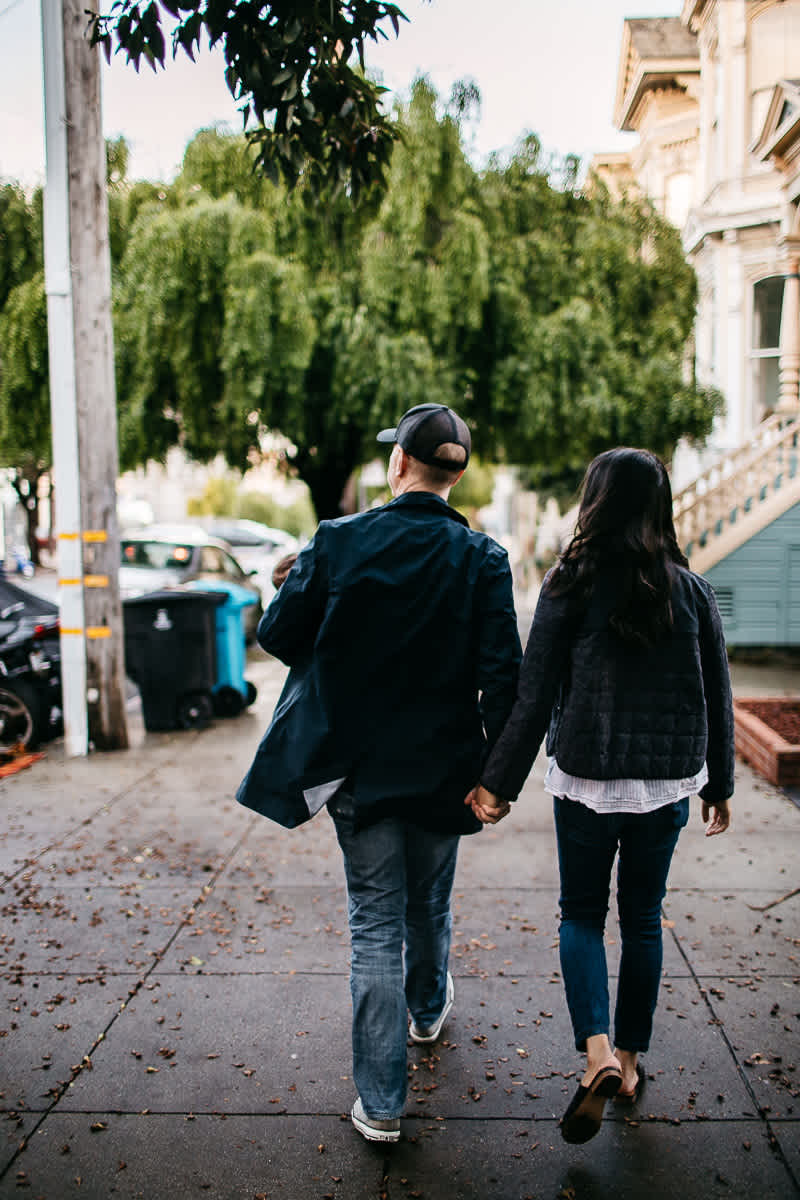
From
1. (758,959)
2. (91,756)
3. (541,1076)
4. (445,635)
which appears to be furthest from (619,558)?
(91,756)

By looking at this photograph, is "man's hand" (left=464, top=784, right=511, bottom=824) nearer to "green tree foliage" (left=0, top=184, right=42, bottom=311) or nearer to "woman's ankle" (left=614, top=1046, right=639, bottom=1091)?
"woman's ankle" (left=614, top=1046, right=639, bottom=1091)

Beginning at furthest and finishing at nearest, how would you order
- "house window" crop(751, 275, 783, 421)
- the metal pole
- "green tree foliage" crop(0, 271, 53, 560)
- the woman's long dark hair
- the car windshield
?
"house window" crop(751, 275, 783, 421), the car windshield, "green tree foliage" crop(0, 271, 53, 560), the metal pole, the woman's long dark hair

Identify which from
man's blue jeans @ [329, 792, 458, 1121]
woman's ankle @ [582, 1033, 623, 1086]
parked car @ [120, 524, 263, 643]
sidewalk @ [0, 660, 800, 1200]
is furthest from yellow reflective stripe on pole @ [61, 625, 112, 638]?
woman's ankle @ [582, 1033, 623, 1086]

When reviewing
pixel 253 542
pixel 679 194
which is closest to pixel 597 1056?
pixel 679 194

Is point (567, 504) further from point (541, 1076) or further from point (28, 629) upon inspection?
point (541, 1076)

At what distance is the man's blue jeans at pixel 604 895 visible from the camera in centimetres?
262

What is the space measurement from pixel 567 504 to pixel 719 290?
10.3 m

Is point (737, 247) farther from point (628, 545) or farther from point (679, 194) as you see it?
point (628, 545)

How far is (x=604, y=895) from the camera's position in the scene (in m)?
2.71

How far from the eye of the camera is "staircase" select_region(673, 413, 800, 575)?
11.5m

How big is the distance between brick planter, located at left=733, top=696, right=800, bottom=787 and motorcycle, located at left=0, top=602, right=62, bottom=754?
16.1ft

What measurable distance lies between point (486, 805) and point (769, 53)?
1598cm

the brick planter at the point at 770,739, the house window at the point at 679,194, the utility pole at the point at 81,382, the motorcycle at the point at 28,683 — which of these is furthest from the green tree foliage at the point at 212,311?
the house window at the point at 679,194

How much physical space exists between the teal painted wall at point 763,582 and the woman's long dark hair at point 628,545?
30.2 ft
